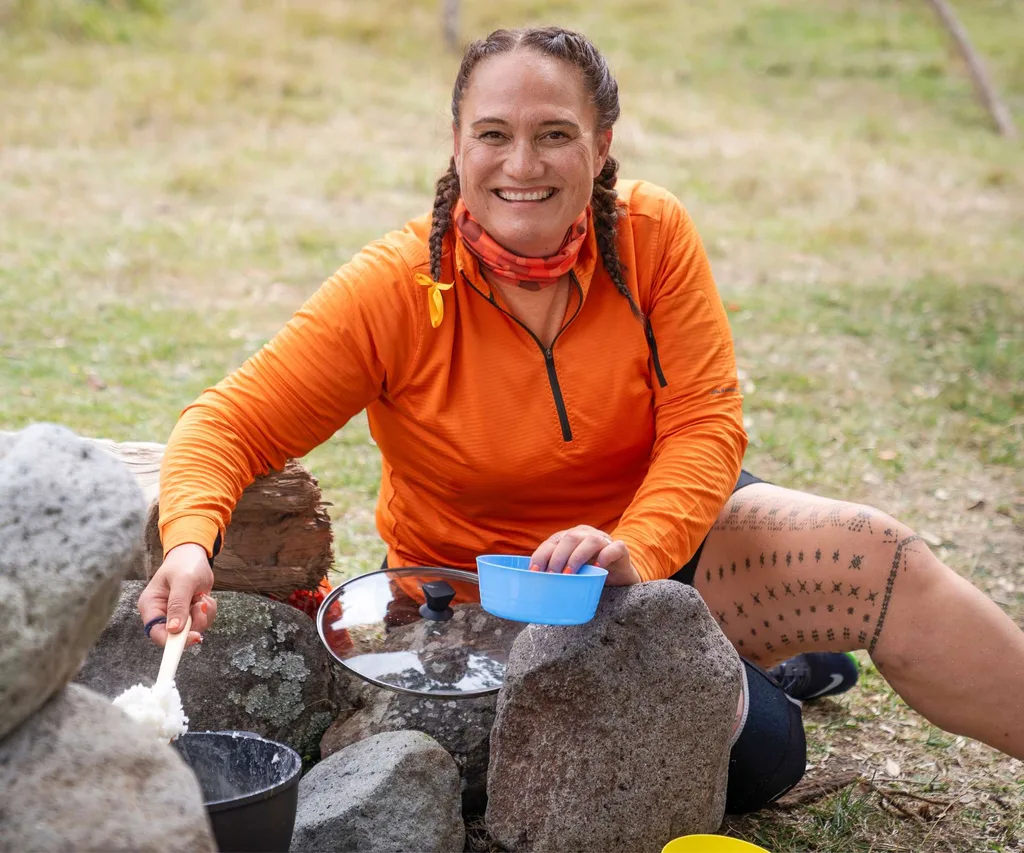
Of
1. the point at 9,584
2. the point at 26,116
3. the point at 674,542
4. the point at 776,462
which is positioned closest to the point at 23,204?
the point at 26,116

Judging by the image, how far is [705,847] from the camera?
7.28 ft

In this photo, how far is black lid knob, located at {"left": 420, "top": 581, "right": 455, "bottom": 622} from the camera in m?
2.68

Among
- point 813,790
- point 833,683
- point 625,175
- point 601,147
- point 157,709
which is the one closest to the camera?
point 157,709

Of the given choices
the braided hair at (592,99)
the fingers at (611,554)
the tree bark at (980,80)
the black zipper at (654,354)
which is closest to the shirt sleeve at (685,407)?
the black zipper at (654,354)

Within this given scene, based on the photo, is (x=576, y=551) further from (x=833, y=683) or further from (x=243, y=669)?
(x=833, y=683)

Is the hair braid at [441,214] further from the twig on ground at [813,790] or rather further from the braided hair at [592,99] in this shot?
the twig on ground at [813,790]

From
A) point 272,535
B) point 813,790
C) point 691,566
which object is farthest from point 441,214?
point 813,790

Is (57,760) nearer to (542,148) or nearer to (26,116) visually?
(542,148)

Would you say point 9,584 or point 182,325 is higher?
point 9,584

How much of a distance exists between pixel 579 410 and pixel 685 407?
0.75 feet

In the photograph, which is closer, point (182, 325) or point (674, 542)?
point (674, 542)

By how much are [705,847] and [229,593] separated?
1143 millimetres

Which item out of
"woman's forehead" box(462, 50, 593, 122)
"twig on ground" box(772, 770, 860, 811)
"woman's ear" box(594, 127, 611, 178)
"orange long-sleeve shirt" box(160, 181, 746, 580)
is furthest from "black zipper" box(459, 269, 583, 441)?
"twig on ground" box(772, 770, 860, 811)

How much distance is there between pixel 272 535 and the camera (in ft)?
9.64
